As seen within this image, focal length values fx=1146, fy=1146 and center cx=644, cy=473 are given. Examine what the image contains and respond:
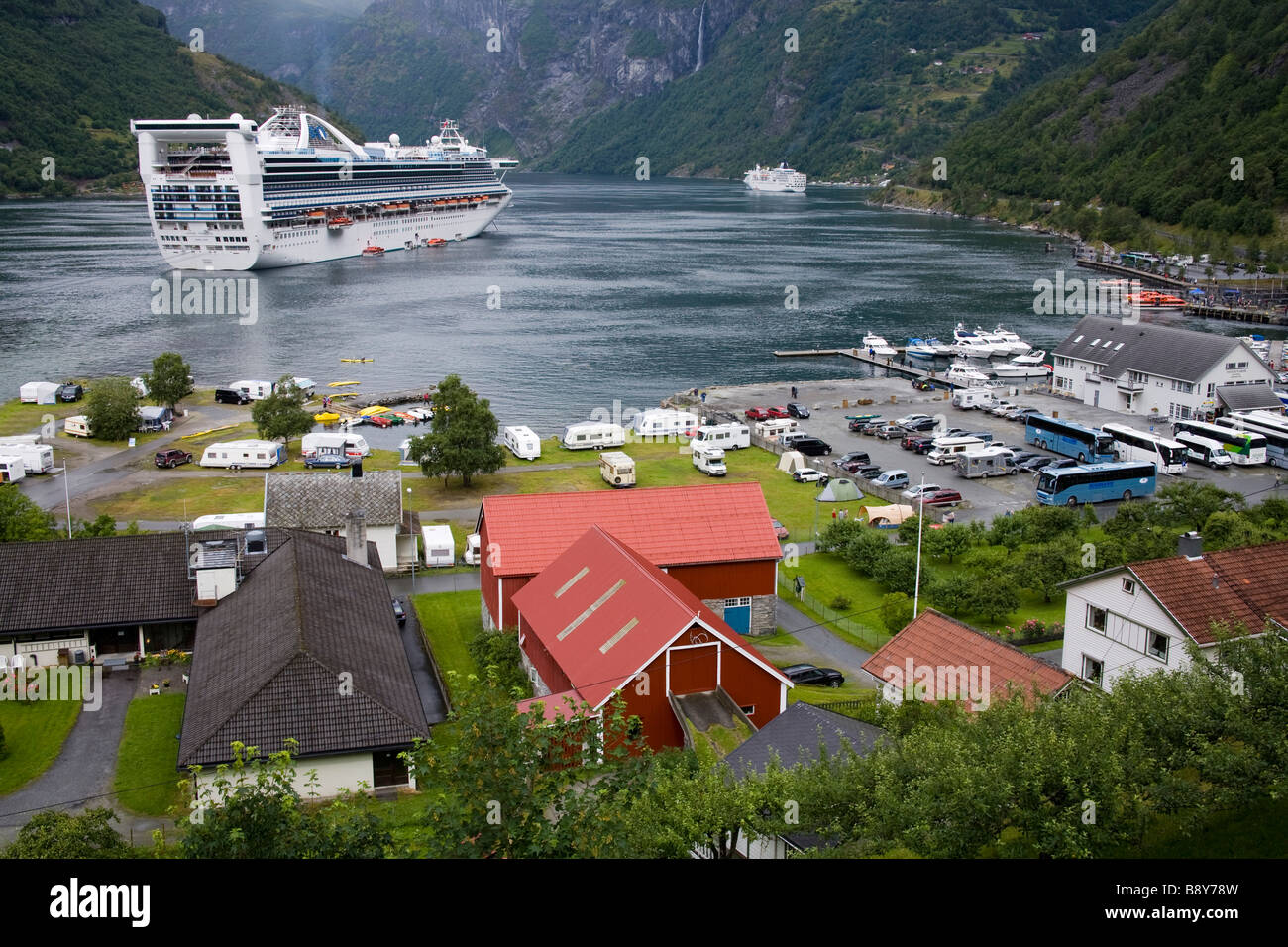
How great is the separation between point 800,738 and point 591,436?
29.9m

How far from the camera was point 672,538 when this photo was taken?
25281 mm

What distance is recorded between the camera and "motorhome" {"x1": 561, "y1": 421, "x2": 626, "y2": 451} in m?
44.9

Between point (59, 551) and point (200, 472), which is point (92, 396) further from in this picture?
point (59, 551)

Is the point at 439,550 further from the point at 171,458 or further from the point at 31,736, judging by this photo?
the point at 171,458

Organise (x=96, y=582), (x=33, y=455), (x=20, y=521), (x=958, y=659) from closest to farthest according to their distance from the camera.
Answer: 1. (x=958, y=659)
2. (x=96, y=582)
3. (x=20, y=521)
4. (x=33, y=455)

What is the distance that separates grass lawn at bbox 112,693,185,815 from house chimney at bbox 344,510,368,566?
574 centimetres

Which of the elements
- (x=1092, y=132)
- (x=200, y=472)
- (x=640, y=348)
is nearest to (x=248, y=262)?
(x=640, y=348)

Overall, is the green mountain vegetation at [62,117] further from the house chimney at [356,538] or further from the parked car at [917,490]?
the house chimney at [356,538]

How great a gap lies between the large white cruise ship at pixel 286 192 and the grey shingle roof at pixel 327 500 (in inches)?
3273

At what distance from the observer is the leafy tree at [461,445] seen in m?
37.7

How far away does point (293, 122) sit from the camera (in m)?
129

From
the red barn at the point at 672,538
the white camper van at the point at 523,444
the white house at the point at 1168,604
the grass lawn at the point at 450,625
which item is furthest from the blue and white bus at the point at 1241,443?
the grass lawn at the point at 450,625

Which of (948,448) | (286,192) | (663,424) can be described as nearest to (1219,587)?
(948,448)

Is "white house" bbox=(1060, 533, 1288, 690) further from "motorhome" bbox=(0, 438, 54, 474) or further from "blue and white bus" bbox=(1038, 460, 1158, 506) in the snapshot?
"motorhome" bbox=(0, 438, 54, 474)
